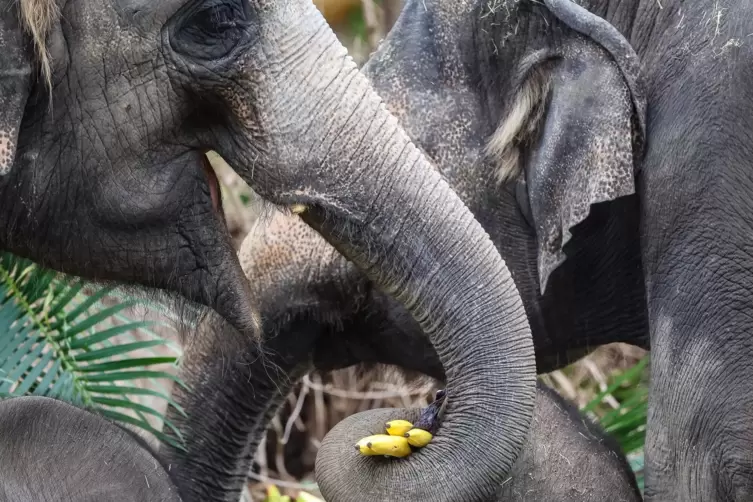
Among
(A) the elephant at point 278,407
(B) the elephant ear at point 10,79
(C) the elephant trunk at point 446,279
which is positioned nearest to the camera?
(B) the elephant ear at point 10,79

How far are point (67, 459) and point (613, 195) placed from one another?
3.60ft

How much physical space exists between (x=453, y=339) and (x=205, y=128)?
56cm

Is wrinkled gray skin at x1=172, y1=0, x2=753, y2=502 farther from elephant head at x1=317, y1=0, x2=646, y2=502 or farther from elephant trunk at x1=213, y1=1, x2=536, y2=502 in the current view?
elephant trunk at x1=213, y1=1, x2=536, y2=502

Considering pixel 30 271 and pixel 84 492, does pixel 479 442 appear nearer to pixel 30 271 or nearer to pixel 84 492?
pixel 84 492

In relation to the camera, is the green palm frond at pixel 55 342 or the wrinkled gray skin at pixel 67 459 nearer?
the wrinkled gray skin at pixel 67 459

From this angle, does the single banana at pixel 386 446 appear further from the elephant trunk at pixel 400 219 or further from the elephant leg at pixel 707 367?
the elephant leg at pixel 707 367

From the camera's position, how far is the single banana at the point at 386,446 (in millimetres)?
2299

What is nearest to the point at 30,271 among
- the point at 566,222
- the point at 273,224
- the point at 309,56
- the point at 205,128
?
the point at 273,224

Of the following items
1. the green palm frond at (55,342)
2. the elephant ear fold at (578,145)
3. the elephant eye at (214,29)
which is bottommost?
the elephant ear fold at (578,145)

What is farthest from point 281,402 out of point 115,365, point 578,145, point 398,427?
point 578,145

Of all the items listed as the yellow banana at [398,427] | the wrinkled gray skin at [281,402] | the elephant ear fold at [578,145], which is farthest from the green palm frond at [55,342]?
the elephant ear fold at [578,145]

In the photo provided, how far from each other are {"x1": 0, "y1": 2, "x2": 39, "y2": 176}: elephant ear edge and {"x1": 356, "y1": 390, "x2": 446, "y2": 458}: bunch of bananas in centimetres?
78

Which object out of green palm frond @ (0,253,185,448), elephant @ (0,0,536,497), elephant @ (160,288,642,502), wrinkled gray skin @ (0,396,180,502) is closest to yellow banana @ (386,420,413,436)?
elephant @ (0,0,536,497)

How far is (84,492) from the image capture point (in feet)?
7.45
